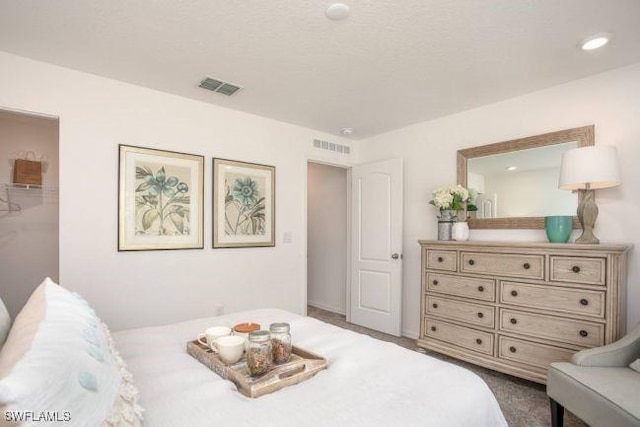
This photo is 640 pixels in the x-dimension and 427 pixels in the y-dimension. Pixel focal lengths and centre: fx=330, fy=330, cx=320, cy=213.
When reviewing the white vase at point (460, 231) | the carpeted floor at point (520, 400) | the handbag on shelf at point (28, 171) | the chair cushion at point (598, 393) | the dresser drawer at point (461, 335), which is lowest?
the carpeted floor at point (520, 400)

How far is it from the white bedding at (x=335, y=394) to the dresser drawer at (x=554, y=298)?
1524 millimetres

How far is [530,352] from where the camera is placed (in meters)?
2.50

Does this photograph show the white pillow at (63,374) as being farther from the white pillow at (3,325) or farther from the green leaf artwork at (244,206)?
the green leaf artwork at (244,206)

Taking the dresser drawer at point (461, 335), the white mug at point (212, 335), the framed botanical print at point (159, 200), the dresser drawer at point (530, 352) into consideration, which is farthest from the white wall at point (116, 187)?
the dresser drawer at point (530, 352)

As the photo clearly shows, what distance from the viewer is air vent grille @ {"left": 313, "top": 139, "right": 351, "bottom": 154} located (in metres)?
4.23

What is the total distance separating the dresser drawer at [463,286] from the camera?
109 inches

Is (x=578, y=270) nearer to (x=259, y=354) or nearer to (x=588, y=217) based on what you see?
(x=588, y=217)

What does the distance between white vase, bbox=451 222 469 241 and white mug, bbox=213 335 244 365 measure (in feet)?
8.22

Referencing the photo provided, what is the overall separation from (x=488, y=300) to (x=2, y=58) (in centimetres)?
414

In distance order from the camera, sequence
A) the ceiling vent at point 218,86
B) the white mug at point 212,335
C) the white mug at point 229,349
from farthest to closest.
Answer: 1. the ceiling vent at point 218,86
2. the white mug at point 212,335
3. the white mug at point 229,349

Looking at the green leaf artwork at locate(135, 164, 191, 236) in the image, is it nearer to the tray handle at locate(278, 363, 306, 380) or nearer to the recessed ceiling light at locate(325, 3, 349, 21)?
the recessed ceiling light at locate(325, 3, 349, 21)

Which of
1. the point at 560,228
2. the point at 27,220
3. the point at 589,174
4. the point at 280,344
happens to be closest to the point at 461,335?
the point at 560,228

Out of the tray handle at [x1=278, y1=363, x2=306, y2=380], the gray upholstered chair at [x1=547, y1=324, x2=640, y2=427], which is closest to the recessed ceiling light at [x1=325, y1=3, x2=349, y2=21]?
the tray handle at [x1=278, y1=363, x2=306, y2=380]

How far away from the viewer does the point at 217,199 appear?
3.36 meters
